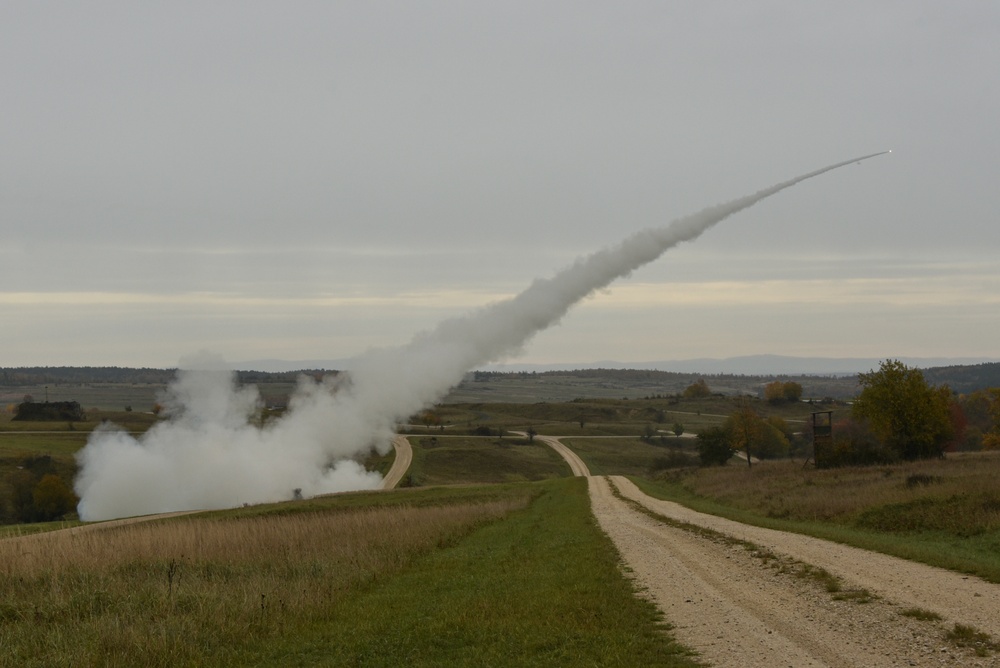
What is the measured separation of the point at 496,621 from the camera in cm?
1587

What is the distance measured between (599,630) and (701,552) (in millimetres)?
9788

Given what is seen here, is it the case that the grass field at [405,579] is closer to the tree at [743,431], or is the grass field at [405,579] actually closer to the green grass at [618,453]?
the tree at [743,431]

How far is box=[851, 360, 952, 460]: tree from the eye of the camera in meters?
67.8

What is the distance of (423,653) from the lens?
46.9 feet

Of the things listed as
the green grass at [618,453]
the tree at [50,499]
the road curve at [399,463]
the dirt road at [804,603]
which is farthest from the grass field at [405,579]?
the green grass at [618,453]

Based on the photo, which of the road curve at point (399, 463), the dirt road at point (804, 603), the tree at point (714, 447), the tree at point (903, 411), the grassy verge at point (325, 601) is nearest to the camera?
the dirt road at point (804, 603)

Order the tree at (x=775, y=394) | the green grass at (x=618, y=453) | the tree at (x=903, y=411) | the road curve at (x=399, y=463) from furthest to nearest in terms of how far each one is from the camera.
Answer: the tree at (x=775, y=394) → the green grass at (x=618, y=453) → the road curve at (x=399, y=463) → the tree at (x=903, y=411)

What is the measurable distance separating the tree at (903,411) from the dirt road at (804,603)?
157ft

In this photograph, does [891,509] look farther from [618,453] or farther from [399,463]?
[618,453]

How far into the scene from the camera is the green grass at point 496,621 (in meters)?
13.5

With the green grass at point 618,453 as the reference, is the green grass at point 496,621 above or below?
above

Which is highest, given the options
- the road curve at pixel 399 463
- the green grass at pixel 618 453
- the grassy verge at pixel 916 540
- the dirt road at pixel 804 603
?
the dirt road at pixel 804 603

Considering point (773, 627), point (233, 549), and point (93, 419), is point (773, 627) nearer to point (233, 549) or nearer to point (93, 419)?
point (233, 549)

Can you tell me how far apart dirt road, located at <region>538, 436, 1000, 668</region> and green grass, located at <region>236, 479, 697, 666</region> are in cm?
72
